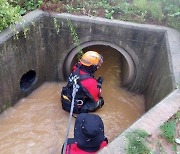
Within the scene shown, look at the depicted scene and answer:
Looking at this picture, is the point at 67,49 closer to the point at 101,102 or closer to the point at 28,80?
the point at 28,80

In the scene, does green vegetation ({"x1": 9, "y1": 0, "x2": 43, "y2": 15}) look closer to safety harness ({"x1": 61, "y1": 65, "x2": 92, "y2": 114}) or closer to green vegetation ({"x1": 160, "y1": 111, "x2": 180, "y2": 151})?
safety harness ({"x1": 61, "y1": 65, "x2": 92, "y2": 114})

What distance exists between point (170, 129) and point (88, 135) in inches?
40.1

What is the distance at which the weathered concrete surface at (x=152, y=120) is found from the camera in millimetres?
3543

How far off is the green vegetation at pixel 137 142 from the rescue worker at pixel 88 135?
41 centimetres

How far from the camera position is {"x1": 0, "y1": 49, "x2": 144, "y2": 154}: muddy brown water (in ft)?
18.5

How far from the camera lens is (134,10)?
22.5 ft

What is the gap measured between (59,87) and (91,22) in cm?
169

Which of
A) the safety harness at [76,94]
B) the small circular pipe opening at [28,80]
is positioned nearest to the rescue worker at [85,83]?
the safety harness at [76,94]

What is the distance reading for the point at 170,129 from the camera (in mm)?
3883

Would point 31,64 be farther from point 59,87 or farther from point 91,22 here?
point 91,22

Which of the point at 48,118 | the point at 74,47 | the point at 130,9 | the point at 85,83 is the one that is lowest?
the point at 48,118

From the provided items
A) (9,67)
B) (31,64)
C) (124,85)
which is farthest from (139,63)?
(9,67)

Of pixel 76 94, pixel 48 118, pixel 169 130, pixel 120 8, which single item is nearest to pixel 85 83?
pixel 76 94

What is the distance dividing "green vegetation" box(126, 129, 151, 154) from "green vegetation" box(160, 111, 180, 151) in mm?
250
